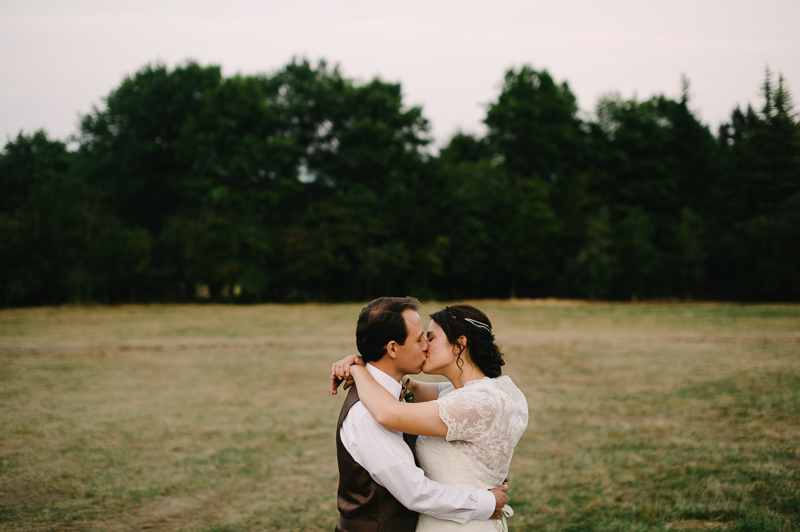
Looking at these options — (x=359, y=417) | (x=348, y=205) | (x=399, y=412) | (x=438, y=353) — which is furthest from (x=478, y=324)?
(x=348, y=205)

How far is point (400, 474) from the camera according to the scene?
2098mm

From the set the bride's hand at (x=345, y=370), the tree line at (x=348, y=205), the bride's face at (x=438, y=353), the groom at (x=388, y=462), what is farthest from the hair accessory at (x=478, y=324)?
the tree line at (x=348, y=205)

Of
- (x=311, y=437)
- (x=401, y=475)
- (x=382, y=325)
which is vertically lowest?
(x=311, y=437)

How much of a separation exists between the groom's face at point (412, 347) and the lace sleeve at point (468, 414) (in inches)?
8.9

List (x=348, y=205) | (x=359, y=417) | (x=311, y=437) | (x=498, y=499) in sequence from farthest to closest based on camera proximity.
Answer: (x=348, y=205), (x=311, y=437), (x=498, y=499), (x=359, y=417)

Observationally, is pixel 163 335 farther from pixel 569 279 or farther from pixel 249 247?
pixel 569 279

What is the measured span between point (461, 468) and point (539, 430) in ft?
19.5

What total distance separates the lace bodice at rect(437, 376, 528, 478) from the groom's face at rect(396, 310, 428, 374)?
21 cm

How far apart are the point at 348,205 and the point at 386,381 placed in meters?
39.9

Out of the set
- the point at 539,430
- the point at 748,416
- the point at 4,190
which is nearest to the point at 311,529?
the point at 539,430

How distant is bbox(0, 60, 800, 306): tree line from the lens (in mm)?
36969

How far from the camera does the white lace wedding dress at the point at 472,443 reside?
2.24 metres

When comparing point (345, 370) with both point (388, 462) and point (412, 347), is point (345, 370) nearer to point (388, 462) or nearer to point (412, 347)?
point (412, 347)

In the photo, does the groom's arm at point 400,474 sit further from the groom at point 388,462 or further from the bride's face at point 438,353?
the bride's face at point 438,353
